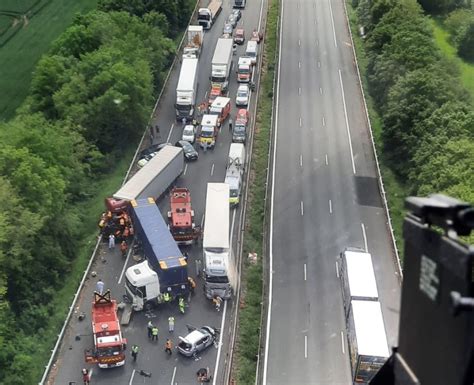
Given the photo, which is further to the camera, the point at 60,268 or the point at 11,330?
the point at 60,268

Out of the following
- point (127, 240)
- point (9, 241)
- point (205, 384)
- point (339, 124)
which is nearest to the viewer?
point (205, 384)

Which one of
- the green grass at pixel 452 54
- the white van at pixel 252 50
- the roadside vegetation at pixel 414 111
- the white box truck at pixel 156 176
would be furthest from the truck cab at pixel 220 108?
the green grass at pixel 452 54

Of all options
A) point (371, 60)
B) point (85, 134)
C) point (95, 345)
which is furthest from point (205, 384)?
point (371, 60)

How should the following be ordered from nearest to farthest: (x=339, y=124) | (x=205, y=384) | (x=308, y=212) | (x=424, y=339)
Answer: (x=424, y=339) < (x=205, y=384) < (x=308, y=212) < (x=339, y=124)

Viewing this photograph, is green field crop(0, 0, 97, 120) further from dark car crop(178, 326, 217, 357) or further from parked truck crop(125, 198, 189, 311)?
dark car crop(178, 326, 217, 357)

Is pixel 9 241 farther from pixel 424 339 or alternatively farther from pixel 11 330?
pixel 424 339

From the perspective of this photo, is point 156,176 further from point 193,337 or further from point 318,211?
point 193,337
